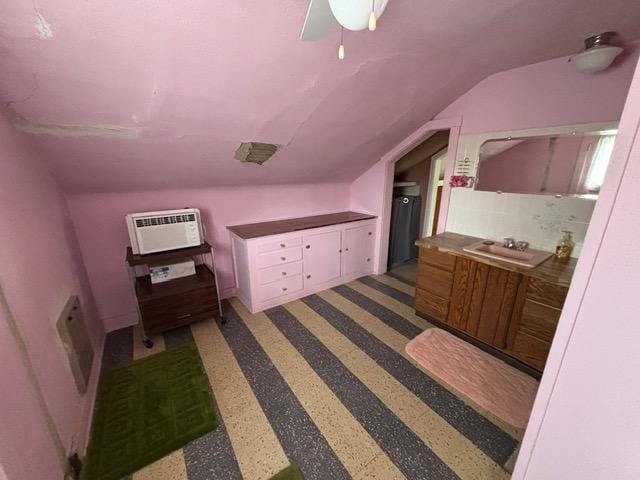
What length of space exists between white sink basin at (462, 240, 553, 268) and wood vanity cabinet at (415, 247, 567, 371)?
84 mm

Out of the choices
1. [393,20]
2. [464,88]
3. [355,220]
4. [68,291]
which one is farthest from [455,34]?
[68,291]

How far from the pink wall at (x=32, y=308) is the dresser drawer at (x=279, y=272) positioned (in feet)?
4.63

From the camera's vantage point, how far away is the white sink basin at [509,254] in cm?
186

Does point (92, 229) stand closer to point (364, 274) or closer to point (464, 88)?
point (364, 274)

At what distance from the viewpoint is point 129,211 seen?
2.29 meters

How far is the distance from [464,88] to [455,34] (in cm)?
96

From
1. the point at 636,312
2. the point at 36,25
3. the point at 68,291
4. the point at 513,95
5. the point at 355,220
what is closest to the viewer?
the point at 636,312

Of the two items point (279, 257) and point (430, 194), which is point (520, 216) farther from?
point (279, 257)

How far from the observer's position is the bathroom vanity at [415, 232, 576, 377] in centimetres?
172

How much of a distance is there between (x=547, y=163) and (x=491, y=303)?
1202 millimetres

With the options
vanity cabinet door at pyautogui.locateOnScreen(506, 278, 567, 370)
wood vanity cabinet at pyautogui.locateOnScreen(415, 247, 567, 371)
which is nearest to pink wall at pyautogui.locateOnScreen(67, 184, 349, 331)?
wood vanity cabinet at pyautogui.locateOnScreen(415, 247, 567, 371)

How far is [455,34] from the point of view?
1.48 metres

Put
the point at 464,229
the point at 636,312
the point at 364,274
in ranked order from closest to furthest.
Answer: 1. the point at 636,312
2. the point at 464,229
3. the point at 364,274

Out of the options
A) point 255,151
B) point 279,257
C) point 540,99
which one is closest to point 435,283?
point 279,257
